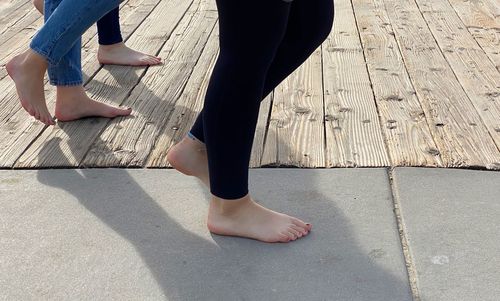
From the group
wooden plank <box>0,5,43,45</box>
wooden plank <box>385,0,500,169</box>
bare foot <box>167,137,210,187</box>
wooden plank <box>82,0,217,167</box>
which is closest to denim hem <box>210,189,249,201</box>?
bare foot <box>167,137,210,187</box>

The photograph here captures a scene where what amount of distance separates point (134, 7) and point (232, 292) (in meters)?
3.21

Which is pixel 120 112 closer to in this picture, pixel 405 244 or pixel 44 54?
pixel 44 54

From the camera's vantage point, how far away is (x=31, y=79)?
108 inches

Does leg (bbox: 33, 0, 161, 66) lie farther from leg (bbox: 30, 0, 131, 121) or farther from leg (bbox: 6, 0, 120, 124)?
leg (bbox: 6, 0, 120, 124)

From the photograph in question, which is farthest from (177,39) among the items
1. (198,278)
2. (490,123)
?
(198,278)

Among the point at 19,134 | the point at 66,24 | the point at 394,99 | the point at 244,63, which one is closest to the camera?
the point at 244,63

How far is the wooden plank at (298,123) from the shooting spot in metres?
2.73

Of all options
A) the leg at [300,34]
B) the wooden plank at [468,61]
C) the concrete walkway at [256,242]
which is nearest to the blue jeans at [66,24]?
the concrete walkway at [256,242]

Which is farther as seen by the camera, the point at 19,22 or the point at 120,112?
the point at 19,22

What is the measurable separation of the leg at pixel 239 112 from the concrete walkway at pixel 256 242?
0.19 ft

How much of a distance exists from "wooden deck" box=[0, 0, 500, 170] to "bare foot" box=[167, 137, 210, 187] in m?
0.25

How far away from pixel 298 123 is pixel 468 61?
112cm

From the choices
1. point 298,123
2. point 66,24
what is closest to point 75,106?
point 66,24

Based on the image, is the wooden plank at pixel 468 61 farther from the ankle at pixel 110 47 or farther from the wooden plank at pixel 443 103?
the ankle at pixel 110 47
